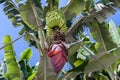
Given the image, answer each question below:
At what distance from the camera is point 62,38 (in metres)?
3.25

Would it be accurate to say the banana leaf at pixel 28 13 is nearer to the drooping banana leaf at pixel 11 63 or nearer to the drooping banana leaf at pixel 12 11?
the drooping banana leaf at pixel 11 63

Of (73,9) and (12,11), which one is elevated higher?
(12,11)

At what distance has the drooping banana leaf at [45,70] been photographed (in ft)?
10.2

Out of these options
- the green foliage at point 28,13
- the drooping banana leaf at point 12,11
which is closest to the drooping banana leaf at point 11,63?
the green foliage at point 28,13

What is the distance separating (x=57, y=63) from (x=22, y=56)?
2.52 metres

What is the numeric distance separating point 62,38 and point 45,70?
0.36 meters

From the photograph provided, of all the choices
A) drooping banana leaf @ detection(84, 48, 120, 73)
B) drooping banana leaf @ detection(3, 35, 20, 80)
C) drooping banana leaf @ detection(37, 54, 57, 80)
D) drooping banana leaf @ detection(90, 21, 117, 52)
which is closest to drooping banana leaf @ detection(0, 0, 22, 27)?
drooping banana leaf @ detection(3, 35, 20, 80)

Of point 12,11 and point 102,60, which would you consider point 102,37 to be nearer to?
point 102,60

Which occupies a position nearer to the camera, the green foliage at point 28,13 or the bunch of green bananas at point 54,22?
the bunch of green bananas at point 54,22

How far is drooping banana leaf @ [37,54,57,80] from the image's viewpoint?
3100mm

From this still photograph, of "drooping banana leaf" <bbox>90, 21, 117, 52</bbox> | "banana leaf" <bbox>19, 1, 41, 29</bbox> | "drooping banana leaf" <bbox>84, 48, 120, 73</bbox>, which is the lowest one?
"drooping banana leaf" <bbox>84, 48, 120, 73</bbox>

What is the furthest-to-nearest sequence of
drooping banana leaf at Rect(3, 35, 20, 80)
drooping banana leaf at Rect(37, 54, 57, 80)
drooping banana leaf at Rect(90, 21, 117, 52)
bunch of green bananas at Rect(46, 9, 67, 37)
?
drooping banana leaf at Rect(90, 21, 117, 52), drooping banana leaf at Rect(3, 35, 20, 80), bunch of green bananas at Rect(46, 9, 67, 37), drooping banana leaf at Rect(37, 54, 57, 80)

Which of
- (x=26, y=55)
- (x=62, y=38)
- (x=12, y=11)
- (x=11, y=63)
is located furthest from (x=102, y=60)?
(x=26, y=55)

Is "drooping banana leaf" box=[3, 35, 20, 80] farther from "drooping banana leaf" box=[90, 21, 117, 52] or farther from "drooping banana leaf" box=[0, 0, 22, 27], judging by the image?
"drooping banana leaf" box=[90, 21, 117, 52]
